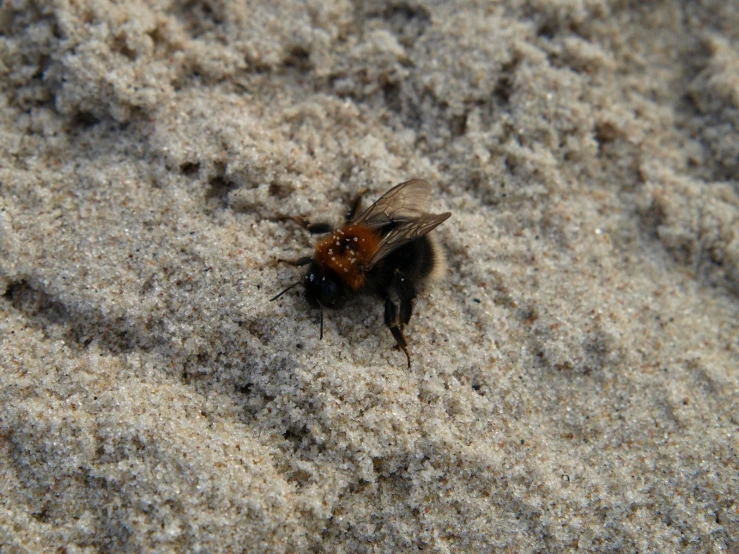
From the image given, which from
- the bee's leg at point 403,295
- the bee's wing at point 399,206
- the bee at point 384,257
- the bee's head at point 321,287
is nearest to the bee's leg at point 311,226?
the bee at point 384,257

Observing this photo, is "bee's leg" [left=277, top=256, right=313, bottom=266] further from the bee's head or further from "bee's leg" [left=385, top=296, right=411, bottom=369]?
"bee's leg" [left=385, top=296, right=411, bottom=369]

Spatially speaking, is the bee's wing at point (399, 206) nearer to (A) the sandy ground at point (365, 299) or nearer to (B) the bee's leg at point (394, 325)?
(A) the sandy ground at point (365, 299)

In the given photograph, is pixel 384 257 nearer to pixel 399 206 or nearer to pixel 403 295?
pixel 403 295

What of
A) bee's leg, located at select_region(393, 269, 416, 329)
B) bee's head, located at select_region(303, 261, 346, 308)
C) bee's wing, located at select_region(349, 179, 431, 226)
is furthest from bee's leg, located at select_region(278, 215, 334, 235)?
bee's leg, located at select_region(393, 269, 416, 329)

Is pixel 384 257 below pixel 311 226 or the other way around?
the other way around

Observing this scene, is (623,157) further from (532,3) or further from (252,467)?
(252,467)

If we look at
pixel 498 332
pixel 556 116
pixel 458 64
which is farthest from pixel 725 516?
pixel 458 64

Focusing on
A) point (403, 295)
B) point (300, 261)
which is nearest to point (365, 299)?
point (403, 295)
